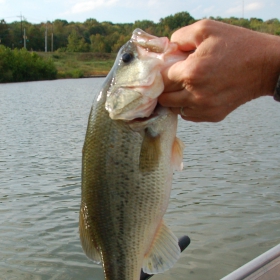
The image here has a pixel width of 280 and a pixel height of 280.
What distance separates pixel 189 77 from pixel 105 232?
962 millimetres

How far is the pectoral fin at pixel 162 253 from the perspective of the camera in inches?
88.1

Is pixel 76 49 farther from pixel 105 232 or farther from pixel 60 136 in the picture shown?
pixel 105 232

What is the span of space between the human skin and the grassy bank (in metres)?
72.6

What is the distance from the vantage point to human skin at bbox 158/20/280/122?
1845 mm

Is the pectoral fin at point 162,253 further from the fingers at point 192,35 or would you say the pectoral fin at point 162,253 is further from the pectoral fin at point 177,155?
the fingers at point 192,35

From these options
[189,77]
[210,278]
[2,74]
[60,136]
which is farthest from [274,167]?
[2,74]

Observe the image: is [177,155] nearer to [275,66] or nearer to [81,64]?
[275,66]

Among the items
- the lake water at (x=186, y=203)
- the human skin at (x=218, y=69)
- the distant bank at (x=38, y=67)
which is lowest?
the lake water at (x=186, y=203)

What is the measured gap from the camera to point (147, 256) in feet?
7.43

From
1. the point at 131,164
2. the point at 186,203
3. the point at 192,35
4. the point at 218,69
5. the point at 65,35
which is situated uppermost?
the point at 65,35

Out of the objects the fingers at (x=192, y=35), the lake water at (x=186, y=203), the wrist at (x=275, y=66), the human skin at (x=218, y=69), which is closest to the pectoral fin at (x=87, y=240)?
the human skin at (x=218, y=69)

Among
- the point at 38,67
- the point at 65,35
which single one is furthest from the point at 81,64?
the point at 65,35

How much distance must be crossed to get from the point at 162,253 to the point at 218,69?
40.6 inches

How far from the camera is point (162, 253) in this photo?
7.36 feet
